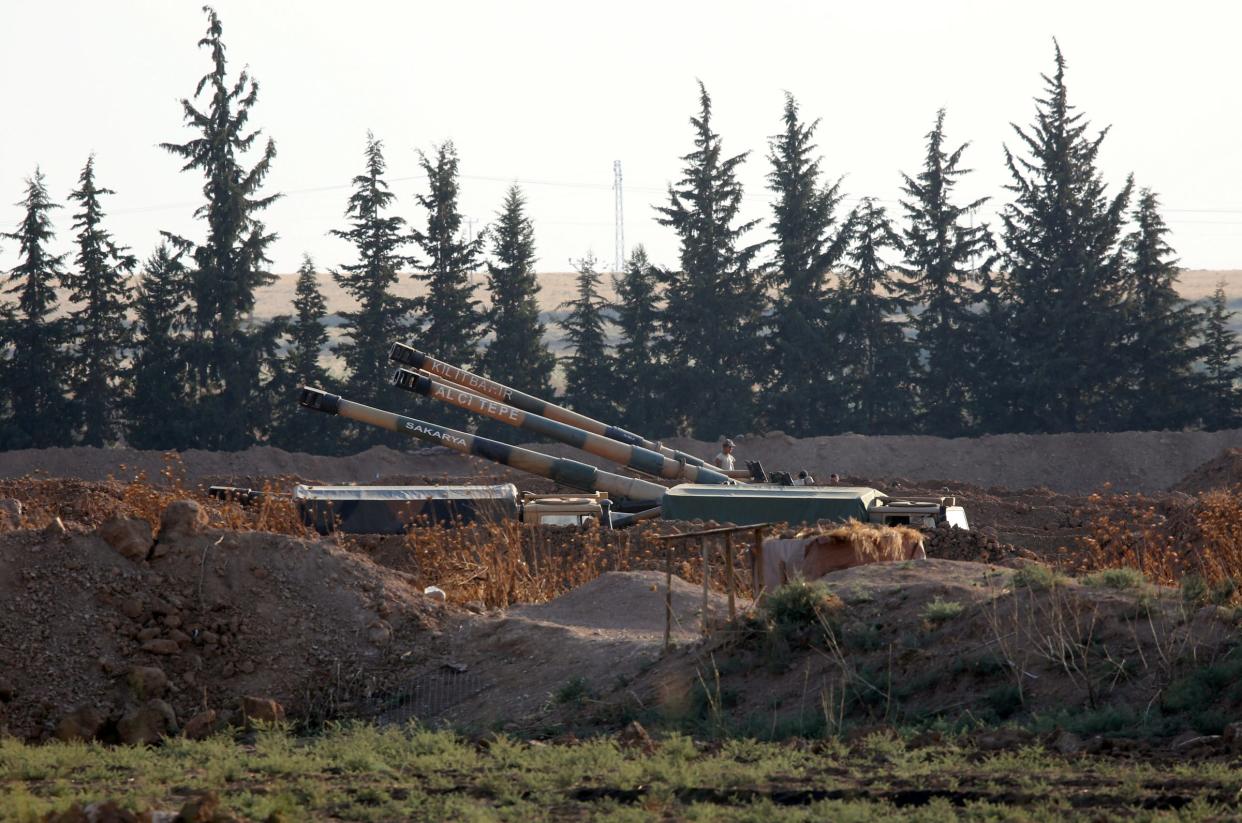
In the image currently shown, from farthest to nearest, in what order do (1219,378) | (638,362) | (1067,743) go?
1. (638,362)
2. (1219,378)
3. (1067,743)

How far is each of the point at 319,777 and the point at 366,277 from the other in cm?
3581

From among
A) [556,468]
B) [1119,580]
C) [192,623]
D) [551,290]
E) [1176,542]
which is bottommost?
[192,623]

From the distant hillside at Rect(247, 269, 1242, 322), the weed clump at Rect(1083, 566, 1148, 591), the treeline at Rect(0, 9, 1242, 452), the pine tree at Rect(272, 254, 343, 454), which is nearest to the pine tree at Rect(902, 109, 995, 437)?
the treeline at Rect(0, 9, 1242, 452)

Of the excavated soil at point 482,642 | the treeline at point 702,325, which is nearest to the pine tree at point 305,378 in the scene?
the treeline at point 702,325

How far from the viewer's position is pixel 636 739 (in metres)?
8.90

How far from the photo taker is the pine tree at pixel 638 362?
142 feet

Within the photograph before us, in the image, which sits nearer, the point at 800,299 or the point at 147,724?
the point at 147,724

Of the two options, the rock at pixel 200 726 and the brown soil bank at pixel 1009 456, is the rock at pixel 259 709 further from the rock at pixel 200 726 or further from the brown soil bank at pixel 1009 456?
the brown soil bank at pixel 1009 456

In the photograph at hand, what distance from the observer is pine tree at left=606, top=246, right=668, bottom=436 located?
43.3 metres

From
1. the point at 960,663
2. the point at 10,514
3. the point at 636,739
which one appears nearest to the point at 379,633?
the point at 636,739

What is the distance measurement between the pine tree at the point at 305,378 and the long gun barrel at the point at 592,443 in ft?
68.6

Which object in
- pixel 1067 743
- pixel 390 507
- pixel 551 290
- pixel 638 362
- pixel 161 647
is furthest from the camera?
pixel 551 290

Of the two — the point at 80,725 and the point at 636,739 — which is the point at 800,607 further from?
the point at 80,725

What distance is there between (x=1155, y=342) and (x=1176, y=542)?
934 inches
